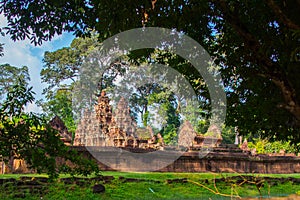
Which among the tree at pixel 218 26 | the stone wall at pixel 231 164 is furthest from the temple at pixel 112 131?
the tree at pixel 218 26

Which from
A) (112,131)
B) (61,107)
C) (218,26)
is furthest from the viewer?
(61,107)

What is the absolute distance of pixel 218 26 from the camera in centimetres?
817

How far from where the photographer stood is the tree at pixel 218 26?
643 cm

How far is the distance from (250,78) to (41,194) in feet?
20.5

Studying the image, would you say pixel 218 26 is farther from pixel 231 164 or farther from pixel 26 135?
pixel 231 164

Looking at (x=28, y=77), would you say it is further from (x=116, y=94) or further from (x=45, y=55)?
(x=116, y=94)

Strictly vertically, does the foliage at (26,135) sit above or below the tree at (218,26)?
below

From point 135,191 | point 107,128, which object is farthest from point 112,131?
point 135,191

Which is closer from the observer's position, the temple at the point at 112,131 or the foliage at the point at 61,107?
the temple at the point at 112,131

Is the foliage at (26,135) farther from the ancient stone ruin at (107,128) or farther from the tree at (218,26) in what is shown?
the ancient stone ruin at (107,128)

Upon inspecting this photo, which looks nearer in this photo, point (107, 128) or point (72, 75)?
point (107, 128)

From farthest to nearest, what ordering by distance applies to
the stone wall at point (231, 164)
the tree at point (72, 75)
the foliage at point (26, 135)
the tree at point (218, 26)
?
the tree at point (72, 75) → the stone wall at point (231, 164) → the tree at point (218, 26) → the foliage at point (26, 135)

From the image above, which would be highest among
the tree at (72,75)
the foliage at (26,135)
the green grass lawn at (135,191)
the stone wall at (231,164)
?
the tree at (72,75)

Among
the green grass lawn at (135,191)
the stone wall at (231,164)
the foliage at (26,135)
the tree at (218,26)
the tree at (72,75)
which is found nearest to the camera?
the foliage at (26,135)
